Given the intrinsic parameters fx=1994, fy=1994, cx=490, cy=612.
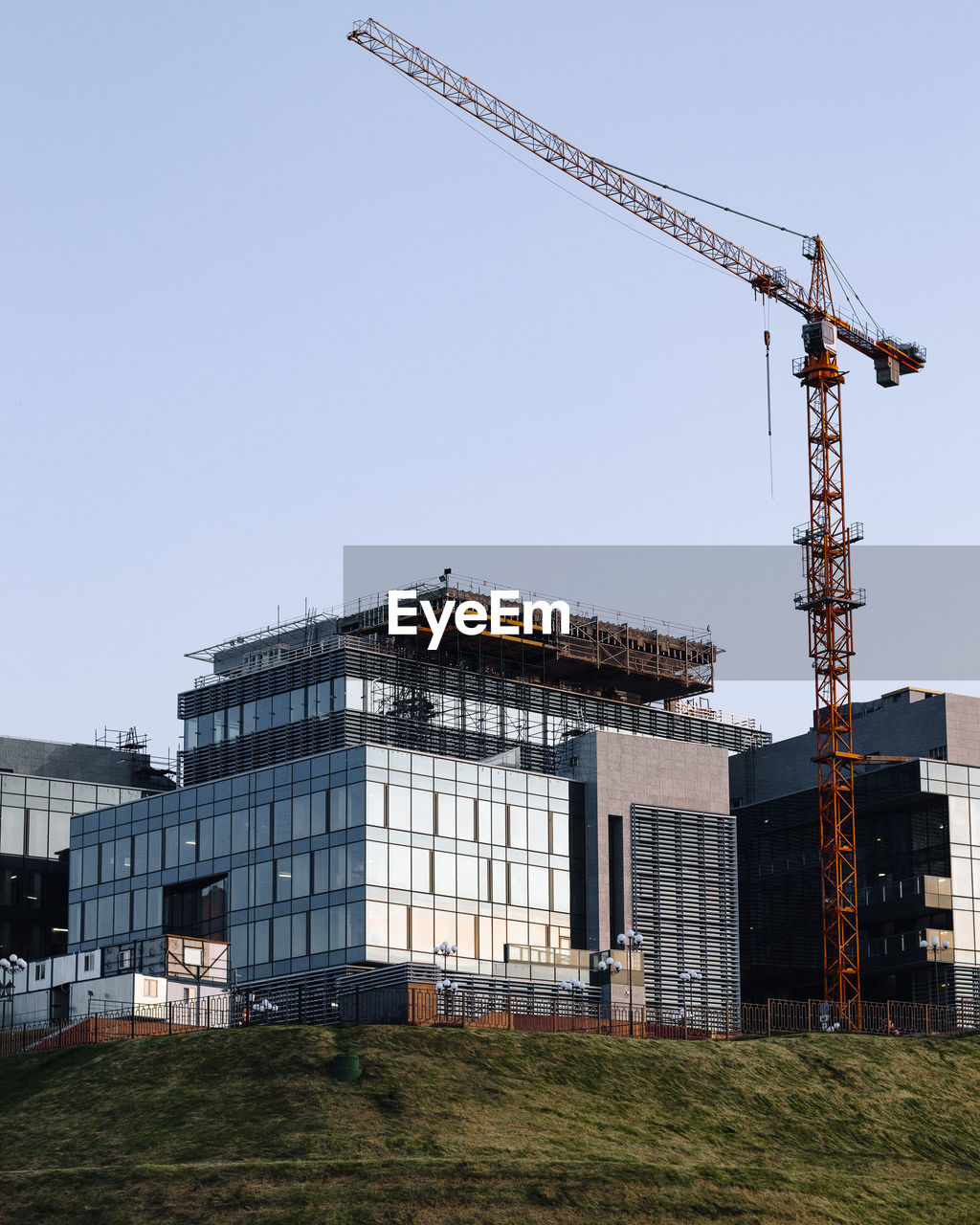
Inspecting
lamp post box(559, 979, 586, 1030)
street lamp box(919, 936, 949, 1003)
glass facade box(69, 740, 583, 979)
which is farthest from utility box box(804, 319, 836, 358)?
lamp post box(559, 979, 586, 1030)

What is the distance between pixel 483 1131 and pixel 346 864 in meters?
46.9

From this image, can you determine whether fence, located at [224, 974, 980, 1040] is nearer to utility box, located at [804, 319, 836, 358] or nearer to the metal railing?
the metal railing

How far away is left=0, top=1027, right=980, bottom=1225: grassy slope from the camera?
61875 millimetres

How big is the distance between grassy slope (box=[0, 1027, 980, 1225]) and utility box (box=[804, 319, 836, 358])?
64.2m

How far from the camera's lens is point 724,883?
127188 mm

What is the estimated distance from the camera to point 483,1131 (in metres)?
68.0

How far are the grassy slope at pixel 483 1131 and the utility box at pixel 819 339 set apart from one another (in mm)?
64232

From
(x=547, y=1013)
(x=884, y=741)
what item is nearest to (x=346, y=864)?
(x=547, y=1013)

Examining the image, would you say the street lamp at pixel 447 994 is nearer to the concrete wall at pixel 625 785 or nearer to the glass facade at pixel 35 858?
the concrete wall at pixel 625 785

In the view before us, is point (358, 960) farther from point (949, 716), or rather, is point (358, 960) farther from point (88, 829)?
point (949, 716)

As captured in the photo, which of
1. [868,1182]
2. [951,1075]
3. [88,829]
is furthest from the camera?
[88,829]

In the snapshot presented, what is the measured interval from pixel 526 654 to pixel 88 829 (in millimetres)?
32142

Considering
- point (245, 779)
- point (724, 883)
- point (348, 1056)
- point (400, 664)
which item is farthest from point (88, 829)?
point (348, 1056)

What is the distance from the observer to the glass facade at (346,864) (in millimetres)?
114188
